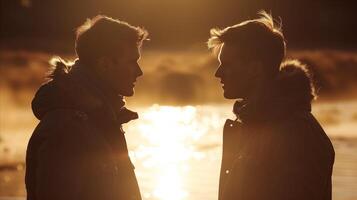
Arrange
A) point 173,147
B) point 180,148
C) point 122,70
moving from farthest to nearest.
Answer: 1. point 173,147
2. point 180,148
3. point 122,70

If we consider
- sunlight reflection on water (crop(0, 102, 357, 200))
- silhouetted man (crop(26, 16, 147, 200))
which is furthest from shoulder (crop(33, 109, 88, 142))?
sunlight reflection on water (crop(0, 102, 357, 200))

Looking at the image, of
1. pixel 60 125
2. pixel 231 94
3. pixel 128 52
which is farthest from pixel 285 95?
pixel 60 125

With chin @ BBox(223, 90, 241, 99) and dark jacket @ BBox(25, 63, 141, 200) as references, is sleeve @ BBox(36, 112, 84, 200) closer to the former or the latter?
dark jacket @ BBox(25, 63, 141, 200)

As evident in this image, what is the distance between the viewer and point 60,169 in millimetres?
5906

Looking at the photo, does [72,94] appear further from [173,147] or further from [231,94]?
[173,147]

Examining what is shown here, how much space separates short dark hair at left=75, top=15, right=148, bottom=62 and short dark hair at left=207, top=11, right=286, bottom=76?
90 cm

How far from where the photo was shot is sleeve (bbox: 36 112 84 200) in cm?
589

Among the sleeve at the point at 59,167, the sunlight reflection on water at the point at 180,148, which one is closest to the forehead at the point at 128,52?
the sleeve at the point at 59,167

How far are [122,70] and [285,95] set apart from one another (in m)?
1.15

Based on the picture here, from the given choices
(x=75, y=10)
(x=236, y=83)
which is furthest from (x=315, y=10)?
(x=236, y=83)

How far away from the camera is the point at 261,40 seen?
6797 millimetres

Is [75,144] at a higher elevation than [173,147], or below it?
below

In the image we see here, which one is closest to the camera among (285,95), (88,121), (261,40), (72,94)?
(72,94)

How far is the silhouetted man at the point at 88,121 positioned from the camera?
5.92 meters
